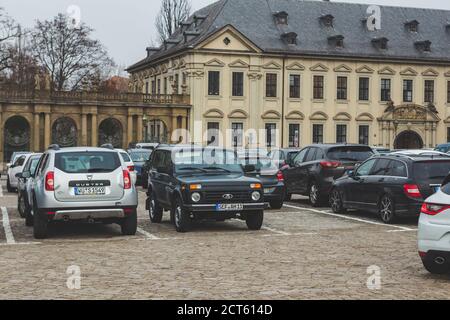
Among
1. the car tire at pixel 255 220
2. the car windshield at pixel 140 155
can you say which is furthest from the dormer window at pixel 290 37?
the car tire at pixel 255 220

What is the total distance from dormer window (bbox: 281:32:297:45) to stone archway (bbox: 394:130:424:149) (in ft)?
38.1

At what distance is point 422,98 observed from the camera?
68062mm

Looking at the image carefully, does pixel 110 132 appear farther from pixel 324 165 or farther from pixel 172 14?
pixel 324 165

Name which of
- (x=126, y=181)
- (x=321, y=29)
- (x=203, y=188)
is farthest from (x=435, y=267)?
(x=321, y=29)

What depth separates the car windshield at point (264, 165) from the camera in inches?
873

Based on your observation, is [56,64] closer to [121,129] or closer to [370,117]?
[121,129]

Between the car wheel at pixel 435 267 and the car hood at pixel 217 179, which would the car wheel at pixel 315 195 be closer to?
the car hood at pixel 217 179

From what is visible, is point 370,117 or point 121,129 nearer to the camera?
point 121,129

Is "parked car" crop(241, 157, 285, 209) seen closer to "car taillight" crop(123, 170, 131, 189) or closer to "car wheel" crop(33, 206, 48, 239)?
"car taillight" crop(123, 170, 131, 189)

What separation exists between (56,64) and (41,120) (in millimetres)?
15367

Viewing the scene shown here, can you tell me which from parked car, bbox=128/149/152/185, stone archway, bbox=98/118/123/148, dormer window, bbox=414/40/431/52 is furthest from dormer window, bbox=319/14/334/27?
parked car, bbox=128/149/152/185

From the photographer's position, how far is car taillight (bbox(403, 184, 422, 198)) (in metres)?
17.6
